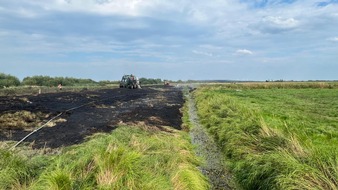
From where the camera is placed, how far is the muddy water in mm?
8236

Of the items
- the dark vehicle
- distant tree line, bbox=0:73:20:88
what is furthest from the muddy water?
distant tree line, bbox=0:73:20:88

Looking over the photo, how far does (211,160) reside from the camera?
10.3m

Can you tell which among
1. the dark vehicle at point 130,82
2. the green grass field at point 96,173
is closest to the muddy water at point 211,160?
the green grass field at point 96,173

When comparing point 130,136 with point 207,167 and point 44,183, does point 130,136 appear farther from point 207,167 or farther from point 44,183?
point 44,183

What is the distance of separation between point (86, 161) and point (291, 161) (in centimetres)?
413

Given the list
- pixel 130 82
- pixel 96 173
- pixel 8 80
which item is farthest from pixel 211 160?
pixel 8 80

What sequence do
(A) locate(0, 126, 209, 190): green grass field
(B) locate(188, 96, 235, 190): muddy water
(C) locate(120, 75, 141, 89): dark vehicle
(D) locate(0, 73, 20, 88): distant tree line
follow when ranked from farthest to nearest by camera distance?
(C) locate(120, 75, 141, 89): dark vehicle → (D) locate(0, 73, 20, 88): distant tree line → (B) locate(188, 96, 235, 190): muddy water → (A) locate(0, 126, 209, 190): green grass field

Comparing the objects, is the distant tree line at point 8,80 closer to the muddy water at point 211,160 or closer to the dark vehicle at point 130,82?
the dark vehicle at point 130,82

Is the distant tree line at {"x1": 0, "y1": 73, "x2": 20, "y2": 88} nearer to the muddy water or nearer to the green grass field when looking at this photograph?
the muddy water

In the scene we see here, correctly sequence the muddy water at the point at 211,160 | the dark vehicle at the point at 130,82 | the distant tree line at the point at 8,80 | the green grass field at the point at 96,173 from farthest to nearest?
the dark vehicle at the point at 130,82, the distant tree line at the point at 8,80, the muddy water at the point at 211,160, the green grass field at the point at 96,173

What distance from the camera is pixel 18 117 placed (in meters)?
13.6

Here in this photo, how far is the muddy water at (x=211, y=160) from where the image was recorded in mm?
8236

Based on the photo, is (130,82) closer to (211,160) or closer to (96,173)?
(211,160)

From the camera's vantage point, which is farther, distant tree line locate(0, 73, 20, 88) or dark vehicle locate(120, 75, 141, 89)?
dark vehicle locate(120, 75, 141, 89)
